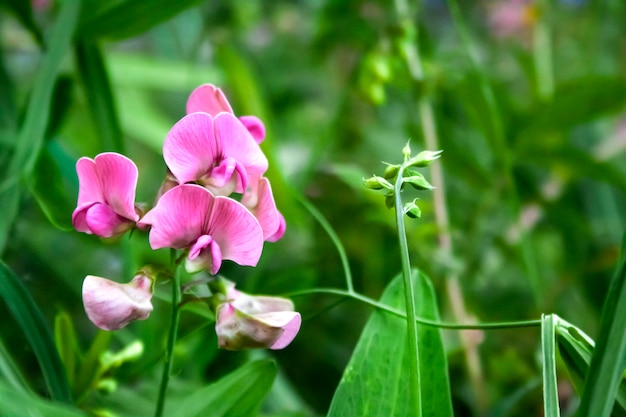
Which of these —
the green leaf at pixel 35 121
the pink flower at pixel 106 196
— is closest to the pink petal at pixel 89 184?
the pink flower at pixel 106 196

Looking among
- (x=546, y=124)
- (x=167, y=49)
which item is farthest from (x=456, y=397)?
(x=167, y=49)

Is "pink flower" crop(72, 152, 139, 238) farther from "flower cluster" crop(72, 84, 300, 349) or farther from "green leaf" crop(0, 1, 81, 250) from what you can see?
"green leaf" crop(0, 1, 81, 250)

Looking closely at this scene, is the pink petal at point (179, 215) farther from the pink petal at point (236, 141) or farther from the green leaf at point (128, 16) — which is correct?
the green leaf at point (128, 16)

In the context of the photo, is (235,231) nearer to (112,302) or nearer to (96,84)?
(112,302)

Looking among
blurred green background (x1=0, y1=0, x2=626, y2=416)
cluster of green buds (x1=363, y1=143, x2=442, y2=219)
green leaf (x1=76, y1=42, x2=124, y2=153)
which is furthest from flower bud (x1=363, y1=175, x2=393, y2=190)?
green leaf (x1=76, y1=42, x2=124, y2=153)

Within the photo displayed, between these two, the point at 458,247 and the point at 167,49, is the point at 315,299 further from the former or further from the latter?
the point at 167,49

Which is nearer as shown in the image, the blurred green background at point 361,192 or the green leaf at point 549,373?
the green leaf at point 549,373
